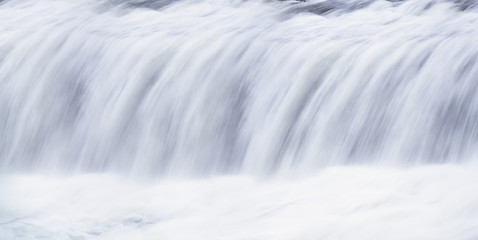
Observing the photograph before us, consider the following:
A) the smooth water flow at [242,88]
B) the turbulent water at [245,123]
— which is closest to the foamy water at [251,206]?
the turbulent water at [245,123]

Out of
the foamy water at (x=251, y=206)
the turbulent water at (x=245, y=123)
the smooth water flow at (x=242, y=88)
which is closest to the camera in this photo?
the foamy water at (x=251, y=206)

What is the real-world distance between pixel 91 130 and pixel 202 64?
87 centimetres

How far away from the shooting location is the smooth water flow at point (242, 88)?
5457 millimetres

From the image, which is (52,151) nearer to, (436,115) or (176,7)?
(176,7)

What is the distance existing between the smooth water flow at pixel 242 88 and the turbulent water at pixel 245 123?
1cm

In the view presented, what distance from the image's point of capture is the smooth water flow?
5.46 m

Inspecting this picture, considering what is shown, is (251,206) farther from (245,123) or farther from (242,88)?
(242,88)

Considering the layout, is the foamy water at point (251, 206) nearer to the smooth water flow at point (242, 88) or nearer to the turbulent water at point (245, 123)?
the turbulent water at point (245, 123)

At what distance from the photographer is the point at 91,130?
6188mm

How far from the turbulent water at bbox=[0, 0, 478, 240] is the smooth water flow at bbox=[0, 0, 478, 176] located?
11 mm

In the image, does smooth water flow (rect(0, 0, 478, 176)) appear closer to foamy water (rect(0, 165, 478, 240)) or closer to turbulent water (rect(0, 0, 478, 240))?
turbulent water (rect(0, 0, 478, 240))

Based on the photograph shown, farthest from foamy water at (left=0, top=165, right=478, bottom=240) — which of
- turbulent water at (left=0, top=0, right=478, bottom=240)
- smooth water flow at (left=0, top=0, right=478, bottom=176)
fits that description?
smooth water flow at (left=0, top=0, right=478, bottom=176)

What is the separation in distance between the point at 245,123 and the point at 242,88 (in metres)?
0.30

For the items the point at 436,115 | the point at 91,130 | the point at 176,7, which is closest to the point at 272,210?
the point at 436,115
